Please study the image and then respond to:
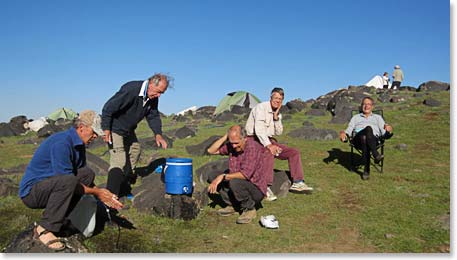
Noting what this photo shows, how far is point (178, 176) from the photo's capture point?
557cm

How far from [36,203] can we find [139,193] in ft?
7.20

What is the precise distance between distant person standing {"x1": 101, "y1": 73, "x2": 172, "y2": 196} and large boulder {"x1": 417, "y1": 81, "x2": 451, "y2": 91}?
2521 centimetres

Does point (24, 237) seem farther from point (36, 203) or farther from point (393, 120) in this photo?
point (393, 120)

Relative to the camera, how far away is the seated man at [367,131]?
25.1 feet

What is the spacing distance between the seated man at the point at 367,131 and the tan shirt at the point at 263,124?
1.72 meters

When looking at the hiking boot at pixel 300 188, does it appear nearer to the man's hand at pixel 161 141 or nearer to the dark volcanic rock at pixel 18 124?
the man's hand at pixel 161 141

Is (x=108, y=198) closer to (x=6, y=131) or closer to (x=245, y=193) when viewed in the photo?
(x=245, y=193)

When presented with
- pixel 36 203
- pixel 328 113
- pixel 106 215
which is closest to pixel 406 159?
pixel 106 215

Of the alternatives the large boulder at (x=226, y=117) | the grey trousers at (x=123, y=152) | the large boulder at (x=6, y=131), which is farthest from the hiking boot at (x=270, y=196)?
the large boulder at (x=6, y=131)

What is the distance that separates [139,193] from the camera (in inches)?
248

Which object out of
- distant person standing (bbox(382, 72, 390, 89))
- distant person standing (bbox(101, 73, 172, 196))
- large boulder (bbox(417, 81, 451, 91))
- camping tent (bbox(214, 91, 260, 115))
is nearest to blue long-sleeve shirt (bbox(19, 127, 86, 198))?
distant person standing (bbox(101, 73, 172, 196))

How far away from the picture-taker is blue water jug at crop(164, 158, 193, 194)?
219 inches

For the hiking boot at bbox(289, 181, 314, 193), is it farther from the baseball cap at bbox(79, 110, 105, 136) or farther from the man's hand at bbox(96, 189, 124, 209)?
the baseball cap at bbox(79, 110, 105, 136)

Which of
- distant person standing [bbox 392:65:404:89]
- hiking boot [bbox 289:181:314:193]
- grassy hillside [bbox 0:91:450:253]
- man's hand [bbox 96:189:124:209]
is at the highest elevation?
distant person standing [bbox 392:65:404:89]
